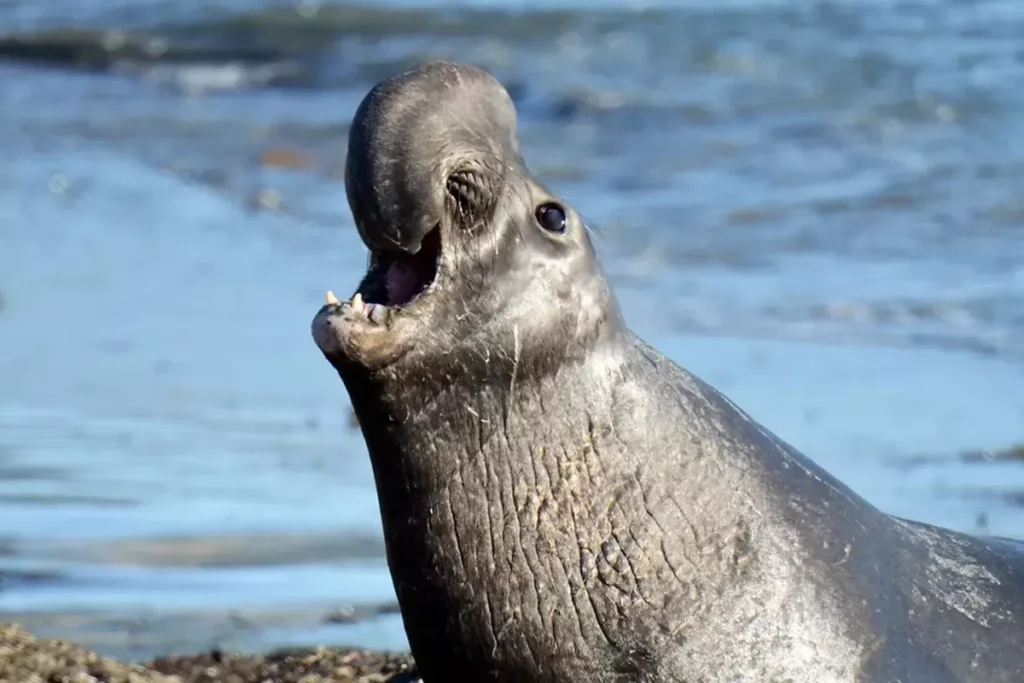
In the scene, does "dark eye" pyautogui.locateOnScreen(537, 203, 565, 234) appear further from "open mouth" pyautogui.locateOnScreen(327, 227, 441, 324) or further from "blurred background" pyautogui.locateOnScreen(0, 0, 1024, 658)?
"blurred background" pyautogui.locateOnScreen(0, 0, 1024, 658)

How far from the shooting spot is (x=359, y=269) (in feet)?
37.2

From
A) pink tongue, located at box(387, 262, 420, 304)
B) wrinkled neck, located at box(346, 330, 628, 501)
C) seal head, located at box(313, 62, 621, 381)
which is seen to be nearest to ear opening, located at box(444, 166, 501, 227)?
seal head, located at box(313, 62, 621, 381)

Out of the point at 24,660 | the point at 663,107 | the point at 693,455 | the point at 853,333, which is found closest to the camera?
the point at 693,455

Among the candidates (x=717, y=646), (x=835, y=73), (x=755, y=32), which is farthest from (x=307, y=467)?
(x=755, y=32)

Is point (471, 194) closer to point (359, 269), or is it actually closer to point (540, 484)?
point (540, 484)

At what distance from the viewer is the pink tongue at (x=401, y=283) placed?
13.0ft

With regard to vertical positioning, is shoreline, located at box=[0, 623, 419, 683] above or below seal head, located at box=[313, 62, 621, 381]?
below

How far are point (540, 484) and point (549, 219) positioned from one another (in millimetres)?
512

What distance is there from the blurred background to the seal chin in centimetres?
244

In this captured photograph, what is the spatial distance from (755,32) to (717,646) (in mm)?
17391

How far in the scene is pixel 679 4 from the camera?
23.6m

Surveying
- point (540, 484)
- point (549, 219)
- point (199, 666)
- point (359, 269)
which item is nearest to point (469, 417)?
point (540, 484)

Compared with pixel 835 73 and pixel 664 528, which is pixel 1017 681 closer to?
pixel 664 528

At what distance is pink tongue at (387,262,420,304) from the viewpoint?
3962 millimetres
